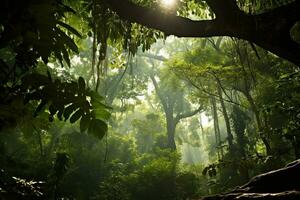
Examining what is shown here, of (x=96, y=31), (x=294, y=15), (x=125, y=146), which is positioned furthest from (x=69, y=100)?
(x=125, y=146)

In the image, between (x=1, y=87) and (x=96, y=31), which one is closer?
(x=1, y=87)

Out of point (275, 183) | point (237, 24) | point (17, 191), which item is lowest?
point (17, 191)

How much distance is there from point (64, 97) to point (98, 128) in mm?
420

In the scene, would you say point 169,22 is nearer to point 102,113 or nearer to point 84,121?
point 102,113

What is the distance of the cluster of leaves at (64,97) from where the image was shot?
9.36 ft

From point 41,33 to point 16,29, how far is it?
0.34 meters

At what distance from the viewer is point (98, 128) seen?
3213 mm

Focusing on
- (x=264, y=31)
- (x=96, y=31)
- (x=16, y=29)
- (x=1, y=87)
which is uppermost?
(x=96, y=31)

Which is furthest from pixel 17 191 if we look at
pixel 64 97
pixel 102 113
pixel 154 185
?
pixel 154 185

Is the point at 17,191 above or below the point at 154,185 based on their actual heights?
below

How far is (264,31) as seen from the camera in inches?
127

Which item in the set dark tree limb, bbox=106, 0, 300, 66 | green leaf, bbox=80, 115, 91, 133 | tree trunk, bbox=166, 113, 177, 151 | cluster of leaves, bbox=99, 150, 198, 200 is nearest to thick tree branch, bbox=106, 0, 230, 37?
dark tree limb, bbox=106, 0, 300, 66

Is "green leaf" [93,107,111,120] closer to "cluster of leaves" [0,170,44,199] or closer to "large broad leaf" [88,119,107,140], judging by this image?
"large broad leaf" [88,119,107,140]

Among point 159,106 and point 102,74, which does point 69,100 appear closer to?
point 102,74
